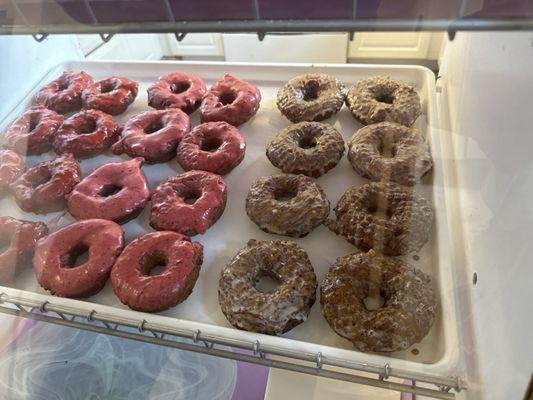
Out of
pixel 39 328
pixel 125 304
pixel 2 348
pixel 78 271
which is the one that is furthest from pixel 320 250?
pixel 2 348

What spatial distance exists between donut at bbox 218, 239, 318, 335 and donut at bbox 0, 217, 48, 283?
0.62 meters

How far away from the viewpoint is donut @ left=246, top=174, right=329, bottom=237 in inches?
52.7

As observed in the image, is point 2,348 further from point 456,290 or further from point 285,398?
point 456,290

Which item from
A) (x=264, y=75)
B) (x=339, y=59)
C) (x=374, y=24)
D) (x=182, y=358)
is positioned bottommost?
(x=182, y=358)

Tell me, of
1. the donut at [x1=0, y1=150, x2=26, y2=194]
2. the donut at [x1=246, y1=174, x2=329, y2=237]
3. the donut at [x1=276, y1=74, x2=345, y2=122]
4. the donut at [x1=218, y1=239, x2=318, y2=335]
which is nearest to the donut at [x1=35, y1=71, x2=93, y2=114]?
the donut at [x1=0, y1=150, x2=26, y2=194]

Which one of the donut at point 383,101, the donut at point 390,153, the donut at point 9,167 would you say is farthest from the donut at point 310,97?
the donut at point 9,167

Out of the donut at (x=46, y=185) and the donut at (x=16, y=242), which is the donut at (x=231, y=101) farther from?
the donut at (x=16, y=242)

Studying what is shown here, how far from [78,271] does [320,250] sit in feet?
2.27

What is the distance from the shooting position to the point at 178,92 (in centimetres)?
190

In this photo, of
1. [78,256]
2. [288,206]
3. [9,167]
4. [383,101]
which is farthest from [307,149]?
[9,167]

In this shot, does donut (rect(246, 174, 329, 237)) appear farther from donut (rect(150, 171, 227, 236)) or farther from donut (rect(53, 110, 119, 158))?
donut (rect(53, 110, 119, 158))

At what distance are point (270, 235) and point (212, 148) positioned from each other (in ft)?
1.55

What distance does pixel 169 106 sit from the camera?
1.79m

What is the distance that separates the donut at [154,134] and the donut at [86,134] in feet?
0.17
